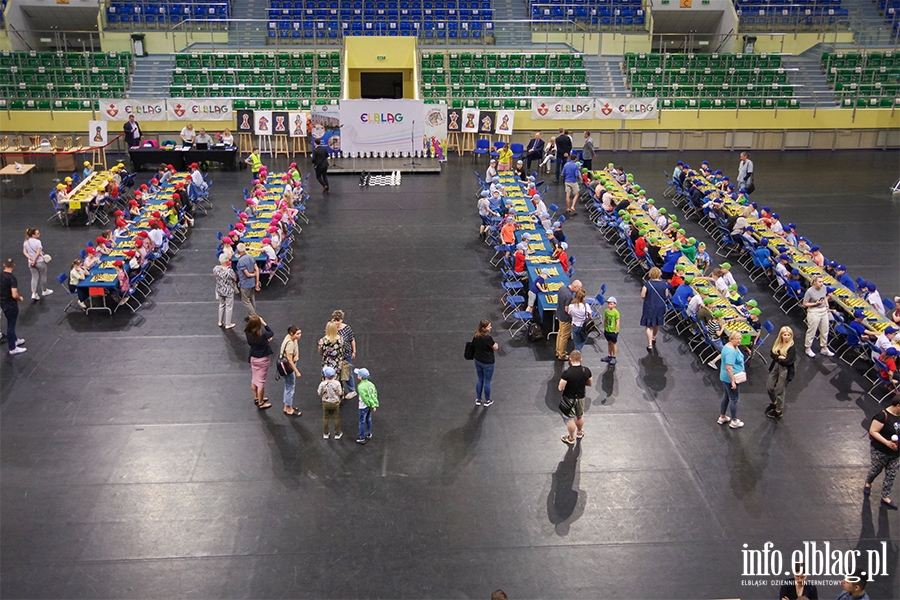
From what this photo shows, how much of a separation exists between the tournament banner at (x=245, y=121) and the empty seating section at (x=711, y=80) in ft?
51.8

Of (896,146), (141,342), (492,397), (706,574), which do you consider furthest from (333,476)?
(896,146)

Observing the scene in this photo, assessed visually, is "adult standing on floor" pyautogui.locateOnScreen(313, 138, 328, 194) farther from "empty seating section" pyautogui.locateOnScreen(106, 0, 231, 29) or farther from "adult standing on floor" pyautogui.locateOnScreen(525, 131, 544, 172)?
"empty seating section" pyautogui.locateOnScreen(106, 0, 231, 29)

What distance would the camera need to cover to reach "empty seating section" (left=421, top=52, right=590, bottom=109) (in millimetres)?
33306

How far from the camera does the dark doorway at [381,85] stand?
38031 mm

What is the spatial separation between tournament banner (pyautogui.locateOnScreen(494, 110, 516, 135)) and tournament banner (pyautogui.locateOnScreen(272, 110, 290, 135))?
808 centimetres

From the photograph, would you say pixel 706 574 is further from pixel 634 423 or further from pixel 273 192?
pixel 273 192

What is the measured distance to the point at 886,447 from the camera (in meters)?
10.0

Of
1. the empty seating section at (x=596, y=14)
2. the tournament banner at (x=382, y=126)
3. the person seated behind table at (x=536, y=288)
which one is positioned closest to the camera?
the person seated behind table at (x=536, y=288)

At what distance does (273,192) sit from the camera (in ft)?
70.9

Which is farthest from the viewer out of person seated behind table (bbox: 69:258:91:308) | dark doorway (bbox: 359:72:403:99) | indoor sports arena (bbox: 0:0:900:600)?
dark doorway (bbox: 359:72:403:99)

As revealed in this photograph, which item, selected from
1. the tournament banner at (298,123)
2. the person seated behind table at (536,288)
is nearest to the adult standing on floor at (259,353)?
the person seated behind table at (536,288)

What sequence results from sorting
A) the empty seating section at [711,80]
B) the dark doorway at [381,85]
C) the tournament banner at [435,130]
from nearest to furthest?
the tournament banner at [435,130] → the empty seating section at [711,80] → the dark doorway at [381,85]

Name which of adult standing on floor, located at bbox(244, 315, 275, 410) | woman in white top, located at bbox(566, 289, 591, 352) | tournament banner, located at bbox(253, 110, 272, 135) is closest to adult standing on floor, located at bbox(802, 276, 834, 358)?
woman in white top, located at bbox(566, 289, 591, 352)

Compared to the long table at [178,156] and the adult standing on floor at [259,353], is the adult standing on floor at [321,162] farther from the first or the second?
the adult standing on floor at [259,353]
